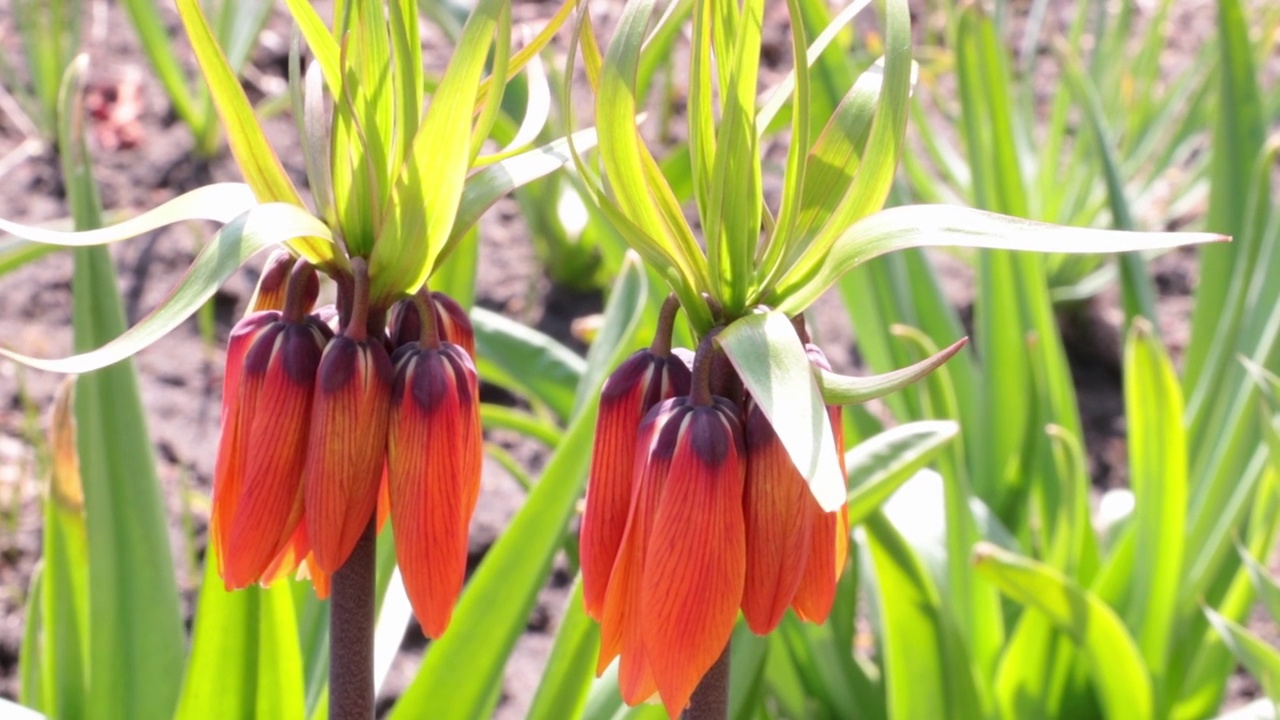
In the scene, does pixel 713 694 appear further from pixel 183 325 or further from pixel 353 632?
pixel 183 325

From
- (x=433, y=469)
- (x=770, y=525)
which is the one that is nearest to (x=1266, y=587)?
(x=770, y=525)

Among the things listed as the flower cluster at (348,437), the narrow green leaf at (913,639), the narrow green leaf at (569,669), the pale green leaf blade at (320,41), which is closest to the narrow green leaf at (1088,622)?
the narrow green leaf at (913,639)

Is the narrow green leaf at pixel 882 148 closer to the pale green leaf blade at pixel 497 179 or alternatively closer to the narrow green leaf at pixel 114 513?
the pale green leaf blade at pixel 497 179

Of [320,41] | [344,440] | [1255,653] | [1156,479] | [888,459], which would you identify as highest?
[320,41]

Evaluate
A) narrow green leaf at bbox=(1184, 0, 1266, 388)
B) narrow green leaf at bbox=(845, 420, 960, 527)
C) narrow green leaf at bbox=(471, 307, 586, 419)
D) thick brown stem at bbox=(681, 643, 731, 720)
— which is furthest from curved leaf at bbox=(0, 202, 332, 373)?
narrow green leaf at bbox=(1184, 0, 1266, 388)

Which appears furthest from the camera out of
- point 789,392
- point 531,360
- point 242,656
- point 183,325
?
point 183,325

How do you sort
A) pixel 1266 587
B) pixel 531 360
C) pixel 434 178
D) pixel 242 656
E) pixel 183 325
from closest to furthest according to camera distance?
pixel 434 178 → pixel 242 656 → pixel 1266 587 → pixel 531 360 → pixel 183 325
